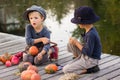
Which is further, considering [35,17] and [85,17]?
[35,17]

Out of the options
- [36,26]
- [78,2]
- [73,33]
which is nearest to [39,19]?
[36,26]

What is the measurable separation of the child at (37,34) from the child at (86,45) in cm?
44

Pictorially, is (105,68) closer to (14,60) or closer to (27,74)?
(27,74)

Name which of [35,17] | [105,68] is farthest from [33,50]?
[105,68]

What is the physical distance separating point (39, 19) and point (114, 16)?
229 inches

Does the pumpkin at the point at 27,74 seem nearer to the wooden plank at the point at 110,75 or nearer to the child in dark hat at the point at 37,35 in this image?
the child in dark hat at the point at 37,35

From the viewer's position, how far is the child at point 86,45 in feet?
14.0

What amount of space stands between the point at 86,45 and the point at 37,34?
2.66ft

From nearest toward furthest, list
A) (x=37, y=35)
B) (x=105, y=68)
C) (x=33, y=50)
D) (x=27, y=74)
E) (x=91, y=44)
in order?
(x=27, y=74)
(x=91, y=44)
(x=105, y=68)
(x=33, y=50)
(x=37, y=35)

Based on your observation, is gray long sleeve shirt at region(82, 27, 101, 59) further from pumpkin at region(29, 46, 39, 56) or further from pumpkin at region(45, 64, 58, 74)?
pumpkin at region(29, 46, 39, 56)

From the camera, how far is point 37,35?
15.8 feet

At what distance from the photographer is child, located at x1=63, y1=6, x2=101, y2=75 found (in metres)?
4.27

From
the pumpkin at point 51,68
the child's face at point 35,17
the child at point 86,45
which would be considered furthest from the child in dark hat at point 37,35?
the child at point 86,45

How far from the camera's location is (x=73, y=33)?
8.49 m
